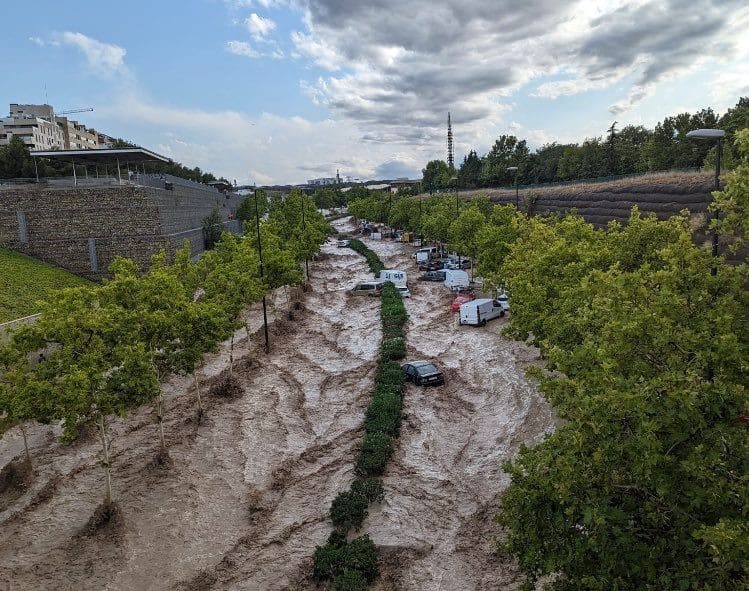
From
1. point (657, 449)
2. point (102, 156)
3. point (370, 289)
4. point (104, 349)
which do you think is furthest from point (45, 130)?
point (657, 449)

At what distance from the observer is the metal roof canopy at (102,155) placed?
145ft

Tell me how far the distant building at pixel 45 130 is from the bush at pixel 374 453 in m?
114

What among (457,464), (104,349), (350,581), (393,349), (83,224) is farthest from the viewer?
(83,224)

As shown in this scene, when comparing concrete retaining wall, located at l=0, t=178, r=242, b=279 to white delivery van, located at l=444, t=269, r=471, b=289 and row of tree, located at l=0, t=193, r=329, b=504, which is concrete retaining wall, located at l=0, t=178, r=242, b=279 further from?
row of tree, located at l=0, t=193, r=329, b=504

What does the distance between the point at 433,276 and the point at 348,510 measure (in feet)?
122

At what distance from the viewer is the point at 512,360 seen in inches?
1105

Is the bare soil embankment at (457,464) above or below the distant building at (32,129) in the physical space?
below

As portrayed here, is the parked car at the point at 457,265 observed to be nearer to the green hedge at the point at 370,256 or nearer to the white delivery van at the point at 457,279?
the white delivery van at the point at 457,279

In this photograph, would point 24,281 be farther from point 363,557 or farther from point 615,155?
point 615,155

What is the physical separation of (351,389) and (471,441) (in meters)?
7.26

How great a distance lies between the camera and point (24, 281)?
37.3m

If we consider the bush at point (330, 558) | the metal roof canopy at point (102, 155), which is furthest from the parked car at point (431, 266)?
the bush at point (330, 558)

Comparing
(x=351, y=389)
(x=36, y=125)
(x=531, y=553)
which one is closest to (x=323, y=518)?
(x=531, y=553)

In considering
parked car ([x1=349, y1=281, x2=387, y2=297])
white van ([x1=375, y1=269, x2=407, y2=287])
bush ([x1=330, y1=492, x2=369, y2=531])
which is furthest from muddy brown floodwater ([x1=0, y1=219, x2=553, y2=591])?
white van ([x1=375, y1=269, x2=407, y2=287])
